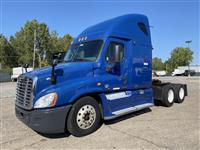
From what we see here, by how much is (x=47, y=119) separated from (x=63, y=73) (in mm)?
1127

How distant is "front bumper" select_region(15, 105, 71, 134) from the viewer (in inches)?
164

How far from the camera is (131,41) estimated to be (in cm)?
619

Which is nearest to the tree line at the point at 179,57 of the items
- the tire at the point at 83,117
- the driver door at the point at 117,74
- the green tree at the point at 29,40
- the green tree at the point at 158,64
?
the green tree at the point at 158,64

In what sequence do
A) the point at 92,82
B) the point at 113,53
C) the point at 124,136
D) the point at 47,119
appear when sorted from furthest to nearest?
the point at 113,53, the point at 92,82, the point at 124,136, the point at 47,119

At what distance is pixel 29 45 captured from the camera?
51.5 meters

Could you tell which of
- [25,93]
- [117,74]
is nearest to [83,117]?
[25,93]

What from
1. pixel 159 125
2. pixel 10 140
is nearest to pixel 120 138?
pixel 159 125

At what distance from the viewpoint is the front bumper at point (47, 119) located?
417 centimetres

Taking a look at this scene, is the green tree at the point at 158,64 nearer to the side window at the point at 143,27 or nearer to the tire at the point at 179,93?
the tire at the point at 179,93

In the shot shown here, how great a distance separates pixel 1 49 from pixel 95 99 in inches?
2037

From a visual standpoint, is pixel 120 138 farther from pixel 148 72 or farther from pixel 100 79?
pixel 148 72

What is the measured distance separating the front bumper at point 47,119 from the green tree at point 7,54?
169 feet

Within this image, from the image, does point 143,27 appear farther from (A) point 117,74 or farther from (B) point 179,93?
(B) point 179,93

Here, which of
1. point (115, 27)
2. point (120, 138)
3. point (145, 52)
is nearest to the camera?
point (120, 138)
